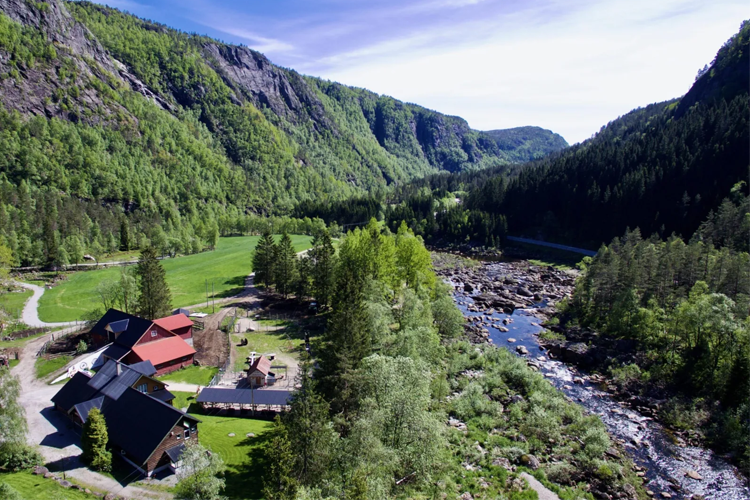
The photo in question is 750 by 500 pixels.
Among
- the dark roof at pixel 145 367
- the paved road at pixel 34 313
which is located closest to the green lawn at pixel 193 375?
the dark roof at pixel 145 367

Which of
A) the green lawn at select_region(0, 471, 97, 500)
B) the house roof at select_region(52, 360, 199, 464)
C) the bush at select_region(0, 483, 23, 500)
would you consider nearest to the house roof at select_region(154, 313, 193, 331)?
the house roof at select_region(52, 360, 199, 464)

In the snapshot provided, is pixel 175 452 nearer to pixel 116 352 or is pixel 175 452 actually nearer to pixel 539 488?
pixel 116 352

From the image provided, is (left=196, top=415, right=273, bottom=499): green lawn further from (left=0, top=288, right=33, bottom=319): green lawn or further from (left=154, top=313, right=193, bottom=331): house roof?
(left=0, top=288, right=33, bottom=319): green lawn

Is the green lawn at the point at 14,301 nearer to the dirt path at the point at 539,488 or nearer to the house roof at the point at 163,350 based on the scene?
the house roof at the point at 163,350

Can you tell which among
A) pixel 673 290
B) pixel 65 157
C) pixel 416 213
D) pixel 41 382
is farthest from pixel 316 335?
pixel 65 157

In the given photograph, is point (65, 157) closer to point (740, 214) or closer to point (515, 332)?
point (515, 332)

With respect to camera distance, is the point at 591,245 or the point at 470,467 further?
the point at 591,245

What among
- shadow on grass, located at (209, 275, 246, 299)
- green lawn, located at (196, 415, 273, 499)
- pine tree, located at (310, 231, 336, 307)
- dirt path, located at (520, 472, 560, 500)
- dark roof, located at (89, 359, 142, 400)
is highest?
pine tree, located at (310, 231, 336, 307)
